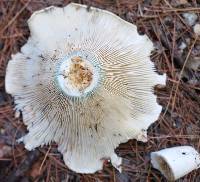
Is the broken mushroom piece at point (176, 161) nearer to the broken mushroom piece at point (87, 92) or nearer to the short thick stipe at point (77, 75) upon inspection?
the broken mushroom piece at point (87, 92)

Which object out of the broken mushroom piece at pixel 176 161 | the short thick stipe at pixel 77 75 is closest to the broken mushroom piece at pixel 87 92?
the short thick stipe at pixel 77 75

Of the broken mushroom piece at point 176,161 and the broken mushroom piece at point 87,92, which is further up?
the broken mushroom piece at point 87,92

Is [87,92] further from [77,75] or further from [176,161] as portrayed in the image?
[176,161]

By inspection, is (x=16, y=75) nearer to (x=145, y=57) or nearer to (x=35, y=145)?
(x=35, y=145)

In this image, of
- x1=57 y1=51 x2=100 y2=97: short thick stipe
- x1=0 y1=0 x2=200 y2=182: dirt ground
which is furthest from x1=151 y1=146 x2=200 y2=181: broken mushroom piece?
x1=57 y1=51 x2=100 y2=97: short thick stipe

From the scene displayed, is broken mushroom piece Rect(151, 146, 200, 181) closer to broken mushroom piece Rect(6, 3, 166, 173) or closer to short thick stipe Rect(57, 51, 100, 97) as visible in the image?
broken mushroom piece Rect(6, 3, 166, 173)

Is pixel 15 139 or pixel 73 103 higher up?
pixel 73 103

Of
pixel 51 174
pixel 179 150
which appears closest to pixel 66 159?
pixel 51 174
